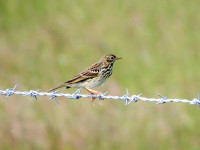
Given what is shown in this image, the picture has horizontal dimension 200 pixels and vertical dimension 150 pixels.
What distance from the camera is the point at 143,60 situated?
20.8m

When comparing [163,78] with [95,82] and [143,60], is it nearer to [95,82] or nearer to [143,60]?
[143,60]

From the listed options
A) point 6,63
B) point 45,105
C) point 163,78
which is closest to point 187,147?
point 163,78

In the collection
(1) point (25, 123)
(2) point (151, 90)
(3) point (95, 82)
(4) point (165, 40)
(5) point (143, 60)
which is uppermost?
(4) point (165, 40)

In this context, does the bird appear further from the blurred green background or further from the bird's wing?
the blurred green background

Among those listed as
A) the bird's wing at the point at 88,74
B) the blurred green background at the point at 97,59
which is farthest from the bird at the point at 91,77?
the blurred green background at the point at 97,59

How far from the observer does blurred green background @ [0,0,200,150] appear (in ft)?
53.4

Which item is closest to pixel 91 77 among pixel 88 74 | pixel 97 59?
pixel 88 74

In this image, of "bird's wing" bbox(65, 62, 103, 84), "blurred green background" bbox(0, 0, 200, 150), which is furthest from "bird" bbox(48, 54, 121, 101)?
"blurred green background" bbox(0, 0, 200, 150)

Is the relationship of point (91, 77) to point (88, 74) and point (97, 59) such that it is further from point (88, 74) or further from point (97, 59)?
point (97, 59)

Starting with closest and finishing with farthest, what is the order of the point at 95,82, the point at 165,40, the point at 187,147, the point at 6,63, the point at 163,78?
the point at 95,82 → the point at 187,147 → the point at 6,63 → the point at 163,78 → the point at 165,40

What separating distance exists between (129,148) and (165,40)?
679cm

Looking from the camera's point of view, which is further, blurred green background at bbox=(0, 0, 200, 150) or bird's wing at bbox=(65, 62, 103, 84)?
blurred green background at bbox=(0, 0, 200, 150)

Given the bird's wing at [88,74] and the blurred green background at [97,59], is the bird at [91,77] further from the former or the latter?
the blurred green background at [97,59]

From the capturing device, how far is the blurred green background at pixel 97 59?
16.3m
